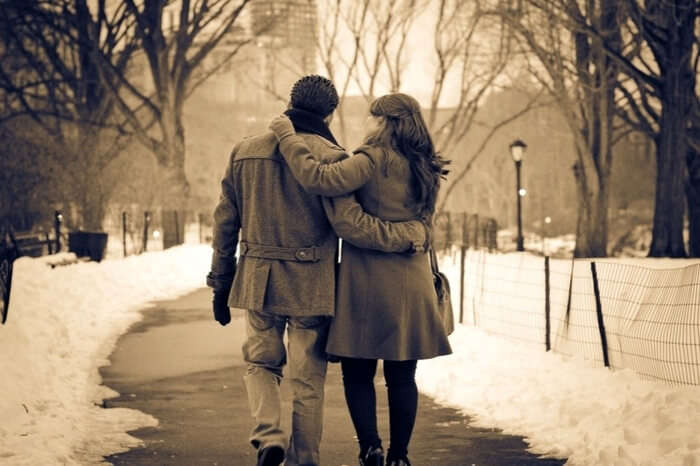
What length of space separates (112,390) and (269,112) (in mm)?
80929

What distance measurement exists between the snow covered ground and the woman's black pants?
1.13 metres

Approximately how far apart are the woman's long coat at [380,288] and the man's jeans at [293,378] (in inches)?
5.9

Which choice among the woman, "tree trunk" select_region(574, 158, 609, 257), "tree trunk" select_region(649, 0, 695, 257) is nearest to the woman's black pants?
the woman

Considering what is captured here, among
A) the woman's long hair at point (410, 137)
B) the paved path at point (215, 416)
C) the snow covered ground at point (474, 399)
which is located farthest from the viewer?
the paved path at point (215, 416)

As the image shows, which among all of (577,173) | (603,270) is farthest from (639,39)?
(577,173)

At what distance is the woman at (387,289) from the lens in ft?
16.6

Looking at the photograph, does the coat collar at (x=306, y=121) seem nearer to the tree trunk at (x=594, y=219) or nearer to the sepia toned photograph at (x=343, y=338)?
the sepia toned photograph at (x=343, y=338)

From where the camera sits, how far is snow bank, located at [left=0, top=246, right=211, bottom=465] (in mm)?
6137

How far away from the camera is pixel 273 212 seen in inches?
204

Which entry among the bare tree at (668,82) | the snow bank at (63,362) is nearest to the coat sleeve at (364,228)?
the snow bank at (63,362)

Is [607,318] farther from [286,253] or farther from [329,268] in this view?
[286,253]

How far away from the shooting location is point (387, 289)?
5082 millimetres

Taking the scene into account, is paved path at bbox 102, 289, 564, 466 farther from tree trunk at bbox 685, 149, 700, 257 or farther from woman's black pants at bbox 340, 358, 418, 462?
tree trunk at bbox 685, 149, 700, 257

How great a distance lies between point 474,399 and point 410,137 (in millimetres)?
3271
